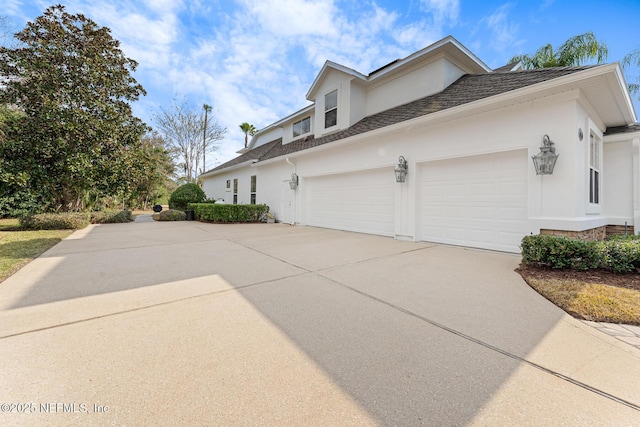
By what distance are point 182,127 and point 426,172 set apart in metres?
22.9

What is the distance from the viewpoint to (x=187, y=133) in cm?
2378

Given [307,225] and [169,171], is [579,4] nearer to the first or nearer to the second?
[307,225]

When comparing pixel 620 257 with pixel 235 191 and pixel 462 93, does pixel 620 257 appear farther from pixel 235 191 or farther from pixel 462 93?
pixel 235 191

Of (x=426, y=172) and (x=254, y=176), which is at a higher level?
(x=254, y=176)

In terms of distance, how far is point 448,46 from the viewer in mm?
8250

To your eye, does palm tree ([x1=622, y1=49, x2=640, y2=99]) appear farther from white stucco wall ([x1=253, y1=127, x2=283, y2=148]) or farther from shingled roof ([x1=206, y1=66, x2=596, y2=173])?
white stucco wall ([x1=253, y1=127, x2=283, y2=148])

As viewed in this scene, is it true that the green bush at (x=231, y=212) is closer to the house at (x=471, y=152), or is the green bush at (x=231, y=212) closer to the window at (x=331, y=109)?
the house at (x=471, y=152)

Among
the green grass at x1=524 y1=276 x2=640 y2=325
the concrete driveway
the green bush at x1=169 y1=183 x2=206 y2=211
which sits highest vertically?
the green bush at x1=169 y1=183 x2=206 y2=211

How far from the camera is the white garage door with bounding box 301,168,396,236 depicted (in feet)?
27.2

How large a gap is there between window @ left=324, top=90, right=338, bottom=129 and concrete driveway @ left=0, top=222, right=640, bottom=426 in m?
8.59

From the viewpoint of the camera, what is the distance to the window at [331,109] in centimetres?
1103

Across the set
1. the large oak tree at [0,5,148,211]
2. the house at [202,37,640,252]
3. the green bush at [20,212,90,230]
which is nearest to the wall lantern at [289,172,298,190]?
the house at [202,37,640,252]

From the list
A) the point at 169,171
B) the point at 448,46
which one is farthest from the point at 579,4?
the point at 169,171

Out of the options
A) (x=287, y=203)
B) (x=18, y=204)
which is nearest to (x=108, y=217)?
(x=18, y=204)
